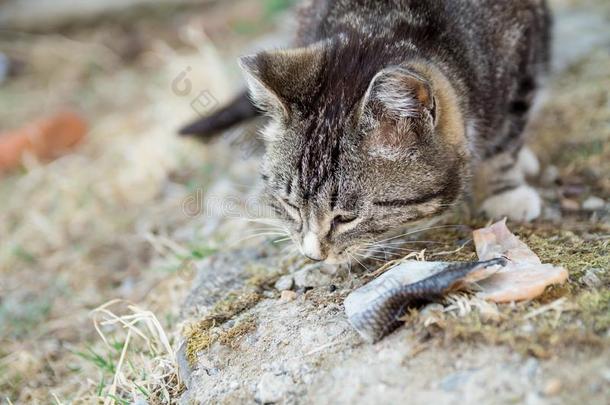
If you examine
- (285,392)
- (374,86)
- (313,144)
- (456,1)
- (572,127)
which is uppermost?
(456,1)

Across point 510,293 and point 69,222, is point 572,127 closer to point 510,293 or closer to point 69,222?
point 510,293

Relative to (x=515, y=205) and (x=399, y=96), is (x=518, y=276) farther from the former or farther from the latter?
(x=515, y=205)

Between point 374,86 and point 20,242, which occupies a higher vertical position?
point 374,86

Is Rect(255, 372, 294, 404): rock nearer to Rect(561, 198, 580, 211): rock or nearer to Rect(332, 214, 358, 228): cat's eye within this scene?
Rect(332, 214, 358, 228): cat's eye

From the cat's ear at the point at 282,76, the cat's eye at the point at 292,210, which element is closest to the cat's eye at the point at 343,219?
the cat's eye at the point at 292,210

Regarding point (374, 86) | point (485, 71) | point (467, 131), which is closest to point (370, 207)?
point (374, 86)

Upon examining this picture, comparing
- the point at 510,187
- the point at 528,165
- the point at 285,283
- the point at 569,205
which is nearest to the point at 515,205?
the point at 510,187

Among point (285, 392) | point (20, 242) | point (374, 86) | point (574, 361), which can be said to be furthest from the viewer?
point (20, 242)
